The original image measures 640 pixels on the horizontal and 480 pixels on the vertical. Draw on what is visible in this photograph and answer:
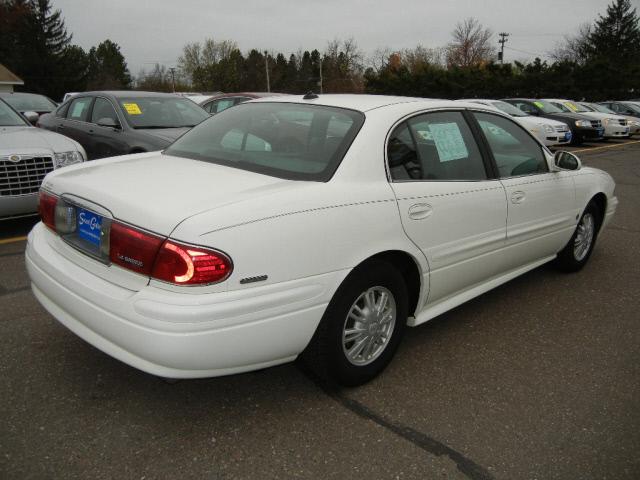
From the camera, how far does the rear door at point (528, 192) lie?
11.7ft

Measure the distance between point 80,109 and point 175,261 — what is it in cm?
701

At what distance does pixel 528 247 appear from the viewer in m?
3.79

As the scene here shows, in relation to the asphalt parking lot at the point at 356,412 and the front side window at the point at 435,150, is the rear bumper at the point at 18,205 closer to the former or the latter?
the asphalt parking lot at the point at 356,412

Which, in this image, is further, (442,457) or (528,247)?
(528,247)

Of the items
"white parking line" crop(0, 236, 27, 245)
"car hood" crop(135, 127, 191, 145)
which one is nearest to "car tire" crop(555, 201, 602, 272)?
"car hood" crop(135, 127, 191, 145)

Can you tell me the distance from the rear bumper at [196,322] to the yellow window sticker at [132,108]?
517 centimetres

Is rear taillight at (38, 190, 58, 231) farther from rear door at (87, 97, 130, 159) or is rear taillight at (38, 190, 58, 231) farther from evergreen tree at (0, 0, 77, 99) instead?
evergreen tree at (0, 0, 77, 99)

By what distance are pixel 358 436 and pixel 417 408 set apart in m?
0.39

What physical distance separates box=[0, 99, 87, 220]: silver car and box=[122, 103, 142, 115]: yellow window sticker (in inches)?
59.6

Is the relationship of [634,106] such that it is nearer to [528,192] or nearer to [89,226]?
[528,192]

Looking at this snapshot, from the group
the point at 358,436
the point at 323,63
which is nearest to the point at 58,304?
the point at 358,436

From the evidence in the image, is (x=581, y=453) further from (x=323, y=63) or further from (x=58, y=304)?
(x=323, y=63)

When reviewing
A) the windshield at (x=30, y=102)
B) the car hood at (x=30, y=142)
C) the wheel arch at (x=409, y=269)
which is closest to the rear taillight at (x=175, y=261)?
the wheel arch at (x=409, y=269)

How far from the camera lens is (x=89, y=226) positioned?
2455 millimetres
